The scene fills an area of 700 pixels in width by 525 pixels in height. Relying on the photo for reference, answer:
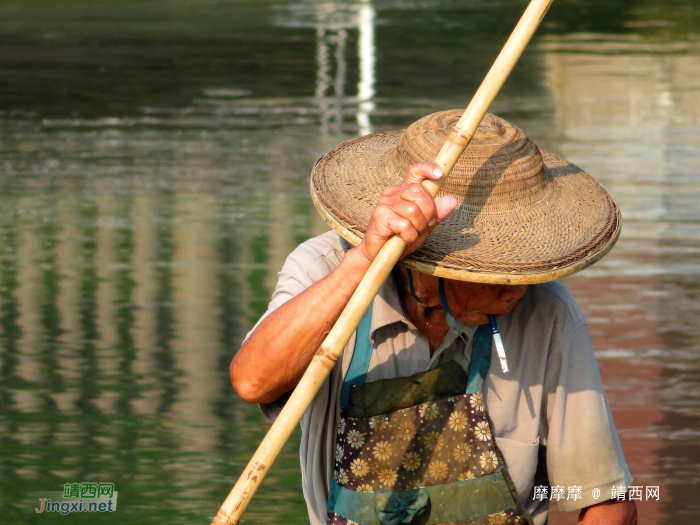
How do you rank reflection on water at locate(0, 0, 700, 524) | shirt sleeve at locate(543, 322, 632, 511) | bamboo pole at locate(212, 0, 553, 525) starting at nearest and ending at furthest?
bamboo pole at locate(212, 0, 553, 525), shirt sleeve at locate(543, 322, 632, 511), reflection on water at locate(0, 0, 700, 524)

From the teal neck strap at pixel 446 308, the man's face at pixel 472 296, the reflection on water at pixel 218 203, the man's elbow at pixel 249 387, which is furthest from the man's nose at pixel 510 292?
the reflection on water at pixel 218 203

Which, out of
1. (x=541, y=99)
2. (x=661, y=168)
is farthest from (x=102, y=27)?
(x=661, y=168)

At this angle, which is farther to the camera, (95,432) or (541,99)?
(541,99)

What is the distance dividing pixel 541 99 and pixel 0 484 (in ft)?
22.1

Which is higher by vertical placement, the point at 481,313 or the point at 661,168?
the point at 481,313

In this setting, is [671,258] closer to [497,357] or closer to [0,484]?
[497,357]

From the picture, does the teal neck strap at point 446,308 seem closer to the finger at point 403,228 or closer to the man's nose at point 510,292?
the man's nose at point 510,292

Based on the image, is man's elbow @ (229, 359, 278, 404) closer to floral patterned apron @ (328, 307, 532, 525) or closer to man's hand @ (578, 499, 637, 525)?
floral patterned apron @ (328, 307, 532, 525)

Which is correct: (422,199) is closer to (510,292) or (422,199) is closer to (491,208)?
(491,208)

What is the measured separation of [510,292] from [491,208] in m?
0.20

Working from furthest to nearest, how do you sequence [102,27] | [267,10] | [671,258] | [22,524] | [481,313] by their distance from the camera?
[267,10] → [102,27] → [671,258] → [22,524] → [481,313]

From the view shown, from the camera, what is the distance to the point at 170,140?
24.7 ft

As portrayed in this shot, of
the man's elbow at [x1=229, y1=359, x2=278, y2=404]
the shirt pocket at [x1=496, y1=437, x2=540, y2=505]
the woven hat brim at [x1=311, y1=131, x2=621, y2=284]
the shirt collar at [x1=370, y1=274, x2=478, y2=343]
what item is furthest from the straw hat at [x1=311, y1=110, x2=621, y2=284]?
the shirt pocket at [x1=496, y1=437, x2=540, y2=505]

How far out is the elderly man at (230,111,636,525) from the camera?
1833 mm
